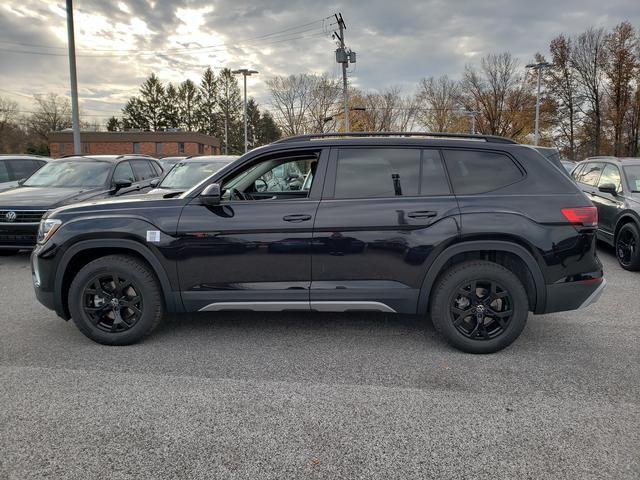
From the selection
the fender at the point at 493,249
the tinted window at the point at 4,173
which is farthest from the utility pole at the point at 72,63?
the fender at the point at 493,249

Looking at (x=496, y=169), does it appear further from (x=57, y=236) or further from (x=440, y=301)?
(x=57, y=236)

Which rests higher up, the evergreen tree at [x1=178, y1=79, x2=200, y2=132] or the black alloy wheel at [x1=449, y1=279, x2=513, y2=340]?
the evergreen tree at [x1=178, y1=79, x2=200, y2=132]

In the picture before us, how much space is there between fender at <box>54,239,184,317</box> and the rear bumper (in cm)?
314

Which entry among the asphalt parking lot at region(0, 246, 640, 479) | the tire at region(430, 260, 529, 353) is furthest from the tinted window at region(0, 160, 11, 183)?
the tire at region(430, 260, 529, 353)

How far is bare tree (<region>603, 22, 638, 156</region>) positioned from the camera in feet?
133

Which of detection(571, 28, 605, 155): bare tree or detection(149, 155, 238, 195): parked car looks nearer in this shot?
detection(149, 155, 238, 195): parked car

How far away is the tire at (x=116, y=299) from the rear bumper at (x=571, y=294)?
3.34 metres

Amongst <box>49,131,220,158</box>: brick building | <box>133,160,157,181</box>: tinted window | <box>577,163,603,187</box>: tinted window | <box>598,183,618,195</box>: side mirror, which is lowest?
<box>598,183,618,195</box>: side mirror

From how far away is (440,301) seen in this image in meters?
3.71

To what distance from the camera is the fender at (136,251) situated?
3826mm

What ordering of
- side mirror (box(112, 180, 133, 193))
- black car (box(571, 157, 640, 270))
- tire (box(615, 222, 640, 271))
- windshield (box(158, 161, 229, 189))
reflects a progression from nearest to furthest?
tire (box(615, 222, 640, 271)) → black car (box(571, 157, 640, 270)) → windshield (box(158, 161, 229, 189)) → side mirror (box(112, 180, 133, 193))

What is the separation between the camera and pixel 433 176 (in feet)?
12.5

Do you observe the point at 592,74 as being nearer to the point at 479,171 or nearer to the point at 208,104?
the point at 479,171

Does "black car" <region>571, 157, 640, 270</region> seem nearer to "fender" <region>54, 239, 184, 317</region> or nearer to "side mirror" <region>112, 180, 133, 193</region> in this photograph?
"fender" <region>54, 239, 184, 317</region>
